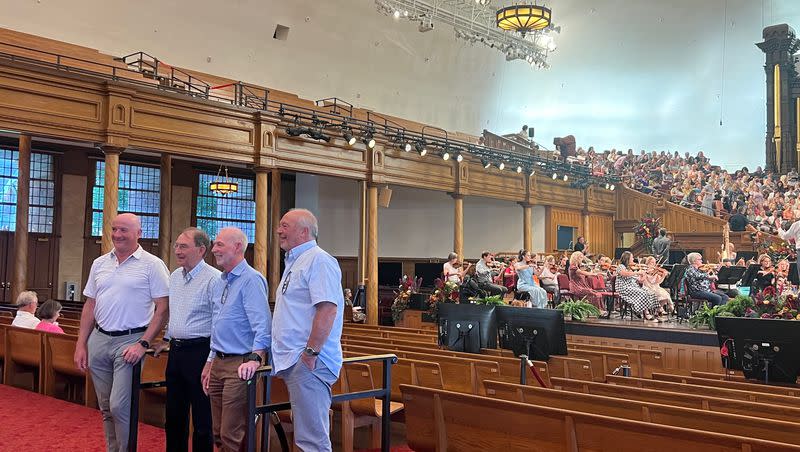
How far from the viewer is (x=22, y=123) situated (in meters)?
12.1

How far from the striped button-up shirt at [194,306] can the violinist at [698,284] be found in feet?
30.1

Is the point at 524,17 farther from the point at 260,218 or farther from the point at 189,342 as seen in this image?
the point at 189,342

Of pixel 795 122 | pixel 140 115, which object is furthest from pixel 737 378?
pixel 795 122

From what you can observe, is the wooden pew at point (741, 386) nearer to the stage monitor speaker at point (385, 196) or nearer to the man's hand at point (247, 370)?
the man's hand at point (247, 370)

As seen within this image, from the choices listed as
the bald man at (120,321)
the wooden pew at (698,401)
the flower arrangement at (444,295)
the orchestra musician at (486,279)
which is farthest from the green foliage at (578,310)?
the bald man at (120,321)

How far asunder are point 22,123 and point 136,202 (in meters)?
7.79

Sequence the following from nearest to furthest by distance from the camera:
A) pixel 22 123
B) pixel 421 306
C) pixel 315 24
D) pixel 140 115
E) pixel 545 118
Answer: pixel 22 123 < pixel 140 115 < pixel 421 306 < pixel 315 24 < pixel 545 118

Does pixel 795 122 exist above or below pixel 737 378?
above

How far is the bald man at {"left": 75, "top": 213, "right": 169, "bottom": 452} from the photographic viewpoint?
4574mm

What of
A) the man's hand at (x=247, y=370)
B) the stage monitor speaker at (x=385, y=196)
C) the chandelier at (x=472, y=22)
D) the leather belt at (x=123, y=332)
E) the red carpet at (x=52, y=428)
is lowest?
the red carpet at (x=52, y=428)

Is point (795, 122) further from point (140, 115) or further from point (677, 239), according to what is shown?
point (140, 115)

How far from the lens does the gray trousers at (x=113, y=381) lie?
4.55m

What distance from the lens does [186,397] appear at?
466 cm

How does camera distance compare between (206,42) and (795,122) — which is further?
(795,122)
